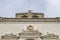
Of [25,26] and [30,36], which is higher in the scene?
[25,26]

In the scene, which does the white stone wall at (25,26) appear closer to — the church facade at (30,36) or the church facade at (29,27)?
the church facade at (29,27)

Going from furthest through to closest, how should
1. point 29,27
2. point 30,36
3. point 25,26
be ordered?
1. point 25,26
2. point 29,27
3. point 30,36

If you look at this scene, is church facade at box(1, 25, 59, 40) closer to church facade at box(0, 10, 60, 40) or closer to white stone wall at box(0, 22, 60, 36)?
church facade at box(0, 10, 60, 40)

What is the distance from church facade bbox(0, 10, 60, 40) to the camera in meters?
22.2

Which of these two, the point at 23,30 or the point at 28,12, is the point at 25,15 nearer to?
the point at 28,12

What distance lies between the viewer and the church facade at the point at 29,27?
22.2m

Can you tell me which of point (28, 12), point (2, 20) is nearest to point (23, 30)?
point (2, 20)

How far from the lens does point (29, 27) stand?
23.0 m

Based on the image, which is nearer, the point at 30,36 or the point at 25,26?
the point at 30,36

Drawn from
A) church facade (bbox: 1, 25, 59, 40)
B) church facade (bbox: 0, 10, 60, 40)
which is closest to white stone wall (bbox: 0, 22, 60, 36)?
church facade (bbox: 0, 10, 60, 40)

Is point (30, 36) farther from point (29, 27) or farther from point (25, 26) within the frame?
point (25, 26)

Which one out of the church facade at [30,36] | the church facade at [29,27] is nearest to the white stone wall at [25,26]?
the church facade at [29,27]

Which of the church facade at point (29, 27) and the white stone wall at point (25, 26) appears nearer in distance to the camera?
the church facade at point (29, 27)

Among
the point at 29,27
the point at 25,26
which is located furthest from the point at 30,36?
the point at 25,26
